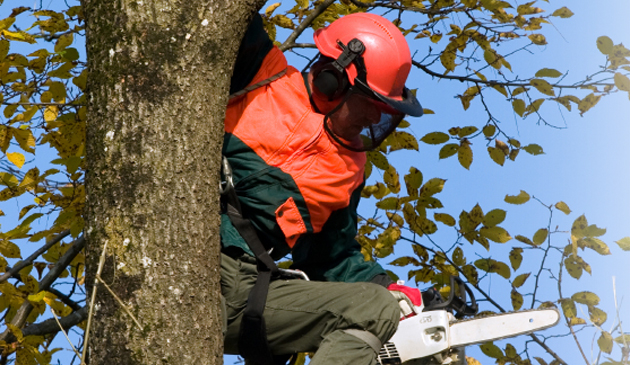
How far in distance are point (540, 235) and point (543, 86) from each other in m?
0.95

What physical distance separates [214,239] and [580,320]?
9.05 ft

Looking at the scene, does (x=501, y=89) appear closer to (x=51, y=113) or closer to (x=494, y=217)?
(x=494, y=217)

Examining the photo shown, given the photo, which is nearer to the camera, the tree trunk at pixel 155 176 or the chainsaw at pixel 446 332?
the tree trunk at pixel 155 176

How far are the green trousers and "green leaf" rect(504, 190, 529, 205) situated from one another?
4.73 ft

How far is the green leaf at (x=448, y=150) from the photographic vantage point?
413 centimetres

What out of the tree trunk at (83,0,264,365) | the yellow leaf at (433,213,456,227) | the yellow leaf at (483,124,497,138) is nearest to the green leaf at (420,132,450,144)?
the yellow leaf at (433,213,456,227)

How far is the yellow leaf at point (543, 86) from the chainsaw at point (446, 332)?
1.87 m

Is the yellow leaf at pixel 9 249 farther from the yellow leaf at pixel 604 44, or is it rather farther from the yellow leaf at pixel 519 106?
the yellow leaf at pixel 604 44

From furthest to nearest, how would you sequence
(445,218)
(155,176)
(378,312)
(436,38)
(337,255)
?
1. (436,38)
2. (445,218)
3. (337,255)
4. (378,312)
5. (155,176)

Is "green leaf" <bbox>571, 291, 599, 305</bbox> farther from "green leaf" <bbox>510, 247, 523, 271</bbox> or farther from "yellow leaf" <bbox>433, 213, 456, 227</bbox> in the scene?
"yellow leaf" <bbox>433, 213, 456, 227</bbox>

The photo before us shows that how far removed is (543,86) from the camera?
4301 millimetres

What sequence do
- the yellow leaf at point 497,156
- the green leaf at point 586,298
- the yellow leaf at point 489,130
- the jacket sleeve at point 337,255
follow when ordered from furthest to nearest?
the yellow leaf at point 489,130 → the yellow leaf at point 497,156 → the green leaf at point 586,298 → the jacket sleeve at point 337,255

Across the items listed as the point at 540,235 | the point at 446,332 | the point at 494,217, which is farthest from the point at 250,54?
the point at 540,235

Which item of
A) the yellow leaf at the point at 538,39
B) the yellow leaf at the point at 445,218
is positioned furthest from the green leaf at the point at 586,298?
the yellow leaf at the point at 538,39
